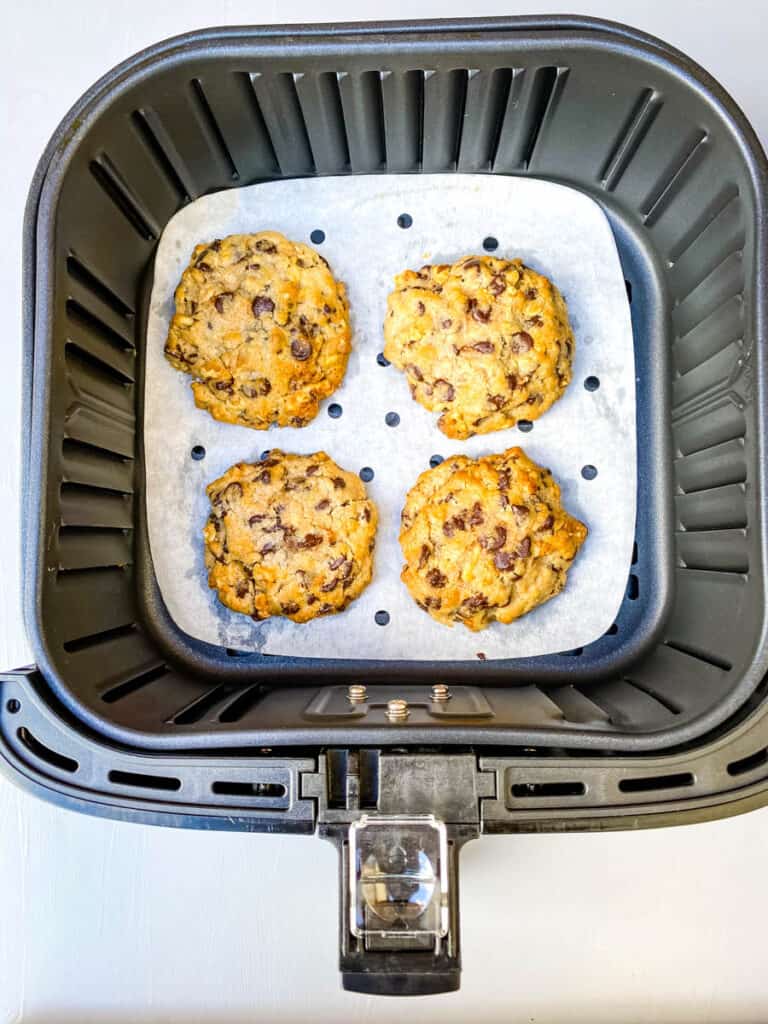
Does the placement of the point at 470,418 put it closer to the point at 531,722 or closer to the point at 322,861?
the point at 531,722

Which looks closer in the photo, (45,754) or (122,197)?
(45,754)

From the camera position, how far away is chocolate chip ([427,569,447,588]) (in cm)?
120

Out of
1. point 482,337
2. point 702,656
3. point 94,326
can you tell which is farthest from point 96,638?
point 702,656

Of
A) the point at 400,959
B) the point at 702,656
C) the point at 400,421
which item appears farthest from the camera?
the point at 400,421

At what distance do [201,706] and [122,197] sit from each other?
2.36 ft

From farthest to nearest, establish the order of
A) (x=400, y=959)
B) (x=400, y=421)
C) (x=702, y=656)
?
(x=400, y=421) < (x=702, y=656) < (x=400, y=959)

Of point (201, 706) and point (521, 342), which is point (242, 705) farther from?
point (521, 342)

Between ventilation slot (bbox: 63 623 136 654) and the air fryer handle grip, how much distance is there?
0.45 m

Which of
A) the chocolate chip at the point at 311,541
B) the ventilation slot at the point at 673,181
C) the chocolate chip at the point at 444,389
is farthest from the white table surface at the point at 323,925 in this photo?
the chocolate chip at the point at 444,389

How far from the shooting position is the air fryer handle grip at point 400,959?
872 mm

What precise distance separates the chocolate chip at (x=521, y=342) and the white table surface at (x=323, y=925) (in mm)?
526

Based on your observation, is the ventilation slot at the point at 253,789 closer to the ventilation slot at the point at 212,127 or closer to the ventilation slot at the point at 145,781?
the ventilation slot at the point at 145,781

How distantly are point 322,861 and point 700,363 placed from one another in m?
0.94

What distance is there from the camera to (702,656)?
1132mm
